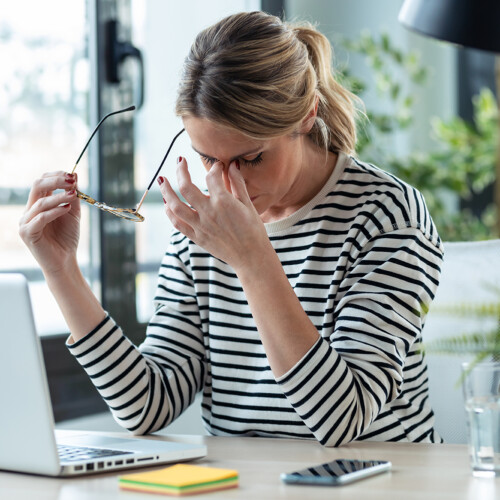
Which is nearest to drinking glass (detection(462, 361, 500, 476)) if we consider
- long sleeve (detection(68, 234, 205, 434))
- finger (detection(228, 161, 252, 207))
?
finger (detection(228, 161, 252, 207))

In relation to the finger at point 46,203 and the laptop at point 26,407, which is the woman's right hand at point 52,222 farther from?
the laptop at point 26,407

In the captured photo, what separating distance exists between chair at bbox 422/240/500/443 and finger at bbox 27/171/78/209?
0.62 meters

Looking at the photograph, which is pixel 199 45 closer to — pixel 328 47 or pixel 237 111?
pixel 237 111

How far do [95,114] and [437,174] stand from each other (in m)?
1.46

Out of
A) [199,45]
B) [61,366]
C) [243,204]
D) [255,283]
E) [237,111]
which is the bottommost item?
[61,366]

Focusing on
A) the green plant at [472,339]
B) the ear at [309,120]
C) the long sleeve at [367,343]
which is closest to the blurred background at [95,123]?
the ear at [309,120]

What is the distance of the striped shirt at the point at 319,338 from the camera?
112cm

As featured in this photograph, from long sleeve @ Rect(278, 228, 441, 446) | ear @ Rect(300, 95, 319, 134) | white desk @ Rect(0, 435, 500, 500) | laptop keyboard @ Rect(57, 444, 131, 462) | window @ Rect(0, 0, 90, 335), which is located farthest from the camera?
window @ Rect(0, 0, 90, 335)

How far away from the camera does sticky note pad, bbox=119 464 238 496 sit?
0.80 metres

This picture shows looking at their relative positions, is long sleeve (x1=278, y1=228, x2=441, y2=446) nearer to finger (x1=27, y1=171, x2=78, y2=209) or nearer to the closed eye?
the closed eye

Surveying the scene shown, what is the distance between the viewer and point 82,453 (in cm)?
98

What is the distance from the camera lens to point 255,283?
1.10 metres

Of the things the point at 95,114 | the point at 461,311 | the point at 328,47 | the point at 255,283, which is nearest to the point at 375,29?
the point at 95,114

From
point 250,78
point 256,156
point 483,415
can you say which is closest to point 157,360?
point 256,156
